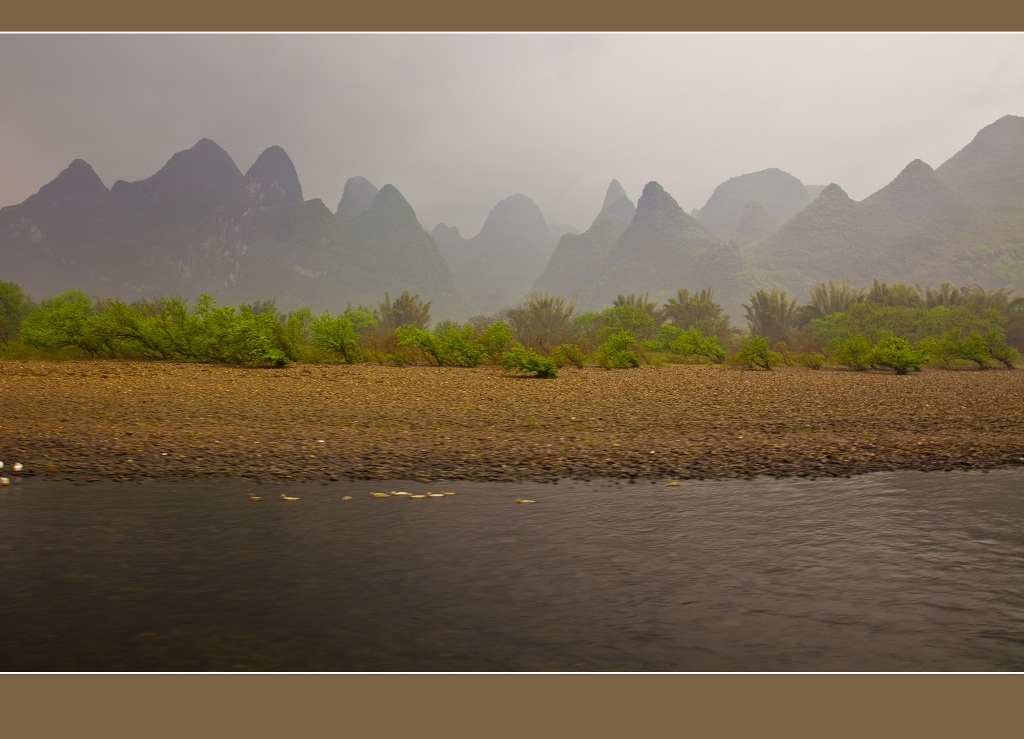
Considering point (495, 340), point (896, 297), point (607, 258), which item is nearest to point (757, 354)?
point (495, 340)

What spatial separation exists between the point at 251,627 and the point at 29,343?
82.4 ft

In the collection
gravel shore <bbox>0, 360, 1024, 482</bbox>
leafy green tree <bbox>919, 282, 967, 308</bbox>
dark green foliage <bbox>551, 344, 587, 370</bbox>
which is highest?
leafy green tree <bbox>919, 282, 967, 308</bbox>

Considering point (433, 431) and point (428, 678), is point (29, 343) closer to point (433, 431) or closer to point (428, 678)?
point (433, 431)

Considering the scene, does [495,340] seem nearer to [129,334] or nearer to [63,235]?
[129,334]

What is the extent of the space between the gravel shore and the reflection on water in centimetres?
104

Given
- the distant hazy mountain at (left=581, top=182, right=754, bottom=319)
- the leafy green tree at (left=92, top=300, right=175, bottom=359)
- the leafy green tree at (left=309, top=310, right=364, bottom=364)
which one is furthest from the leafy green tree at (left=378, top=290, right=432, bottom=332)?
the distant hazy mountain at (left=581, top=182, right=754, bottom=319)

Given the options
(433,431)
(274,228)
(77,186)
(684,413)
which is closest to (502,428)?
(433,431)

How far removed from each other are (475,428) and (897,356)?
22.3 m

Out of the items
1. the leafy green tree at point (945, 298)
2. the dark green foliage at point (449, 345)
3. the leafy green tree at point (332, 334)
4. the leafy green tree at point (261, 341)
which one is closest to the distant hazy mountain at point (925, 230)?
the leafy green tree at point (945, 298)

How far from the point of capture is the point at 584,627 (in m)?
4.96

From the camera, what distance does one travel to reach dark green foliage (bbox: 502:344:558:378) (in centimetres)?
2281

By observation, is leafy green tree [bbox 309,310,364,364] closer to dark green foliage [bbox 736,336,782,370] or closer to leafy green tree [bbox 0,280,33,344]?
dark green foliage [bbox 736,336,782,370]

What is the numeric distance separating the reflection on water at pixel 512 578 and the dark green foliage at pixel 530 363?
46.5 ft

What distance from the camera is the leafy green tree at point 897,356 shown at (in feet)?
90.3
